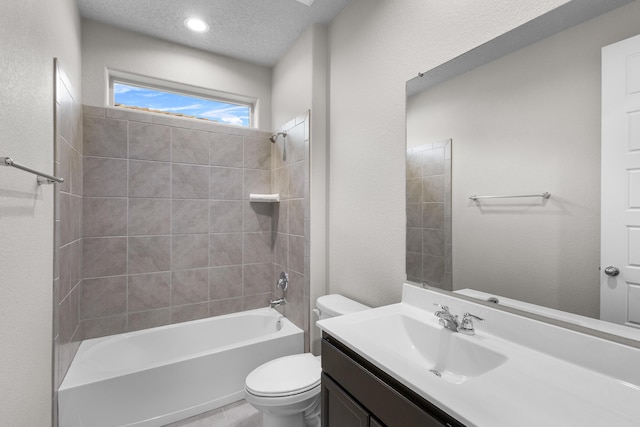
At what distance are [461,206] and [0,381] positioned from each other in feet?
5.75

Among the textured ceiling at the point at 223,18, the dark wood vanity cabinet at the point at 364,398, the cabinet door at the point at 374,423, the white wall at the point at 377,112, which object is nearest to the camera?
the dark wood vanity cabinet at the point at 364,398

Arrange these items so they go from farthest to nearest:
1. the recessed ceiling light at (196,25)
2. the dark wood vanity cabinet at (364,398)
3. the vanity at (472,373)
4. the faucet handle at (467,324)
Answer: the recessed ceiling light at (196,25), the faucet handle at (467,324), the dark wood vanity cabinet at (364,398), the vanity at (472,373)

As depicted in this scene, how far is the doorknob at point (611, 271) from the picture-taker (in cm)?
A: 85

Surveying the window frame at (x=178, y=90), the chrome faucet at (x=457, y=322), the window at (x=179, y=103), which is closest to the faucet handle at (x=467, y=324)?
the chrome faucet at (x=457, y=322)

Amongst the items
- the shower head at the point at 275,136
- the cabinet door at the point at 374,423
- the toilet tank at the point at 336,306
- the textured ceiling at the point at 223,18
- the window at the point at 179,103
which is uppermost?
the textured ceiling at the point at 223,18

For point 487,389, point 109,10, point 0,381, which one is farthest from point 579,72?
point 109,10

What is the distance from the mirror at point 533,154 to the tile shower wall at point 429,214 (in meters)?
0.04

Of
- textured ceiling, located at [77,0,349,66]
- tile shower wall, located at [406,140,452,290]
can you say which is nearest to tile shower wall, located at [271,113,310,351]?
textured ceiling, located at [77,0,349,66]

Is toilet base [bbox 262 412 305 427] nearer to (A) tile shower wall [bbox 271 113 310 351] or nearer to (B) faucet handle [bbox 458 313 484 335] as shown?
(A) tile shower wall [bbox 271 113 310 351]

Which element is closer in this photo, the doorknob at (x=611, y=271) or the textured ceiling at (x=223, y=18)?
the doorknob at (x=611, y=271)

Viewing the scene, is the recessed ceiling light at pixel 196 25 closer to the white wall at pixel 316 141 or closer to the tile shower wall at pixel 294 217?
the white wall at pixel 316 141

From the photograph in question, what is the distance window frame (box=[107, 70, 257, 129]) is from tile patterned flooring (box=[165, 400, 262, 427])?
228 cm

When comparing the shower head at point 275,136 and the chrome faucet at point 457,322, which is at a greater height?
the shower head at point 275,136

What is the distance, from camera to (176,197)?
248 centimetres
